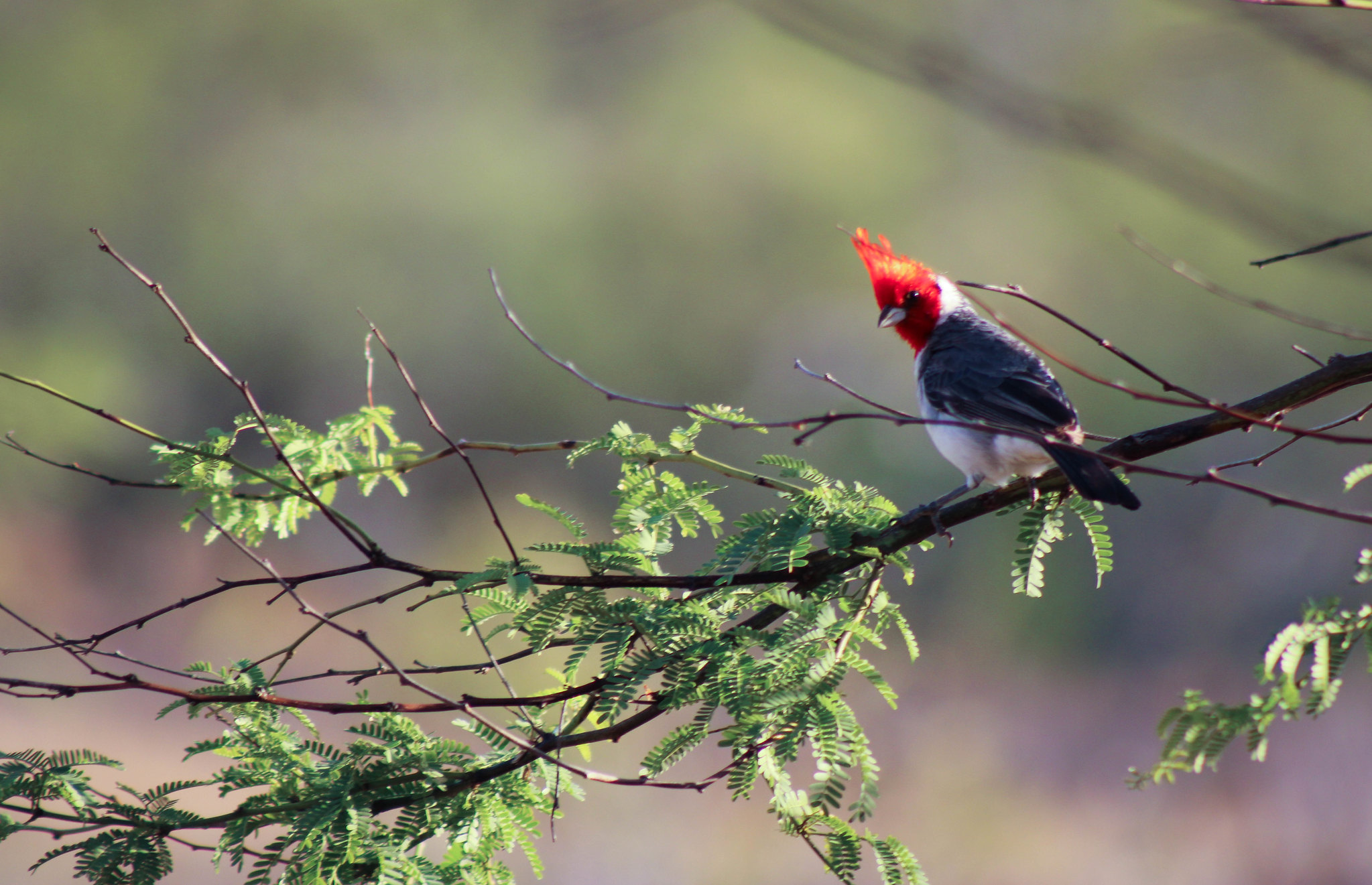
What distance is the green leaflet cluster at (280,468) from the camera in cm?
229

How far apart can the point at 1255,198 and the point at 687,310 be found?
12547mm

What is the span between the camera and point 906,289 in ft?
12.2

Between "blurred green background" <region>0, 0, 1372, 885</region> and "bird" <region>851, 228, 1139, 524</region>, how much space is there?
7.30 metres

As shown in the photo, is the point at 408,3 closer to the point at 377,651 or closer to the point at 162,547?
the point at 162,547

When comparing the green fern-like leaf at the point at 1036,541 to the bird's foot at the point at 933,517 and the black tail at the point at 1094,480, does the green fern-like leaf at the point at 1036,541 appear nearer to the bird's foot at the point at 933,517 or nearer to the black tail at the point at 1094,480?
the black tail at the point at 1094,480

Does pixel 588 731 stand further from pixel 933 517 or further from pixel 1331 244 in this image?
pixel 1331 244

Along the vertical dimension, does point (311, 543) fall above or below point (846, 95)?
below

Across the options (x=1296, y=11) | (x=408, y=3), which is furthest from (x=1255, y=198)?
(x=408, y=3)

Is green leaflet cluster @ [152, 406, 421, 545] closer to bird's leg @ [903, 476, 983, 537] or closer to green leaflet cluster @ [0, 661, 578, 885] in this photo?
green leaflet cluster @ [0, 661, 578, 885]

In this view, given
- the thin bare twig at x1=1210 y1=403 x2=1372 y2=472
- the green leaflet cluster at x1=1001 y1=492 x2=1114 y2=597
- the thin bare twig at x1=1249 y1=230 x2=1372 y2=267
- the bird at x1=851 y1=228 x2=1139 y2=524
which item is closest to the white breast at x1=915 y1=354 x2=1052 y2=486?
the bird at x1=851 y1=228 x2=1139 y2=524

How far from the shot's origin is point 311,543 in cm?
1255

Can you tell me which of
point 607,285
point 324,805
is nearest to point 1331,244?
point 324,805

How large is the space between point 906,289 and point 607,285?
10.3 metres

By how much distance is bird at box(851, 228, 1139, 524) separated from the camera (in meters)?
2.44
